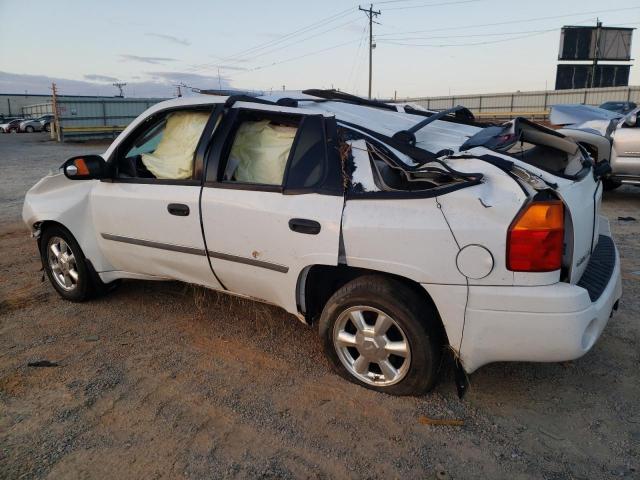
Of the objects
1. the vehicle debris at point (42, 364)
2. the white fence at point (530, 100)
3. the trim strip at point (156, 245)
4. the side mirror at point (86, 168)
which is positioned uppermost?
the white fence at point (530, 100)

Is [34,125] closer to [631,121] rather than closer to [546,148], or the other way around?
[631,121]

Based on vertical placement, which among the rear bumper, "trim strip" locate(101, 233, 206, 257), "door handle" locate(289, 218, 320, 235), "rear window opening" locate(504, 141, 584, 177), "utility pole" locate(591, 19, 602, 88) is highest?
"utility pole" locate(591, 19, 602, 88)

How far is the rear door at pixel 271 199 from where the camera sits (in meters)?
2.93

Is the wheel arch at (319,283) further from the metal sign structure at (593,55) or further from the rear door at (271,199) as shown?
the metal sign structure at (593,55)

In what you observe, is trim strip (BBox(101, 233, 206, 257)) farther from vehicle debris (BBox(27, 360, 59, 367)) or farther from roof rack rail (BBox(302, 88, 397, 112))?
roof rack rail (BBox(302, 88, 397, 112))

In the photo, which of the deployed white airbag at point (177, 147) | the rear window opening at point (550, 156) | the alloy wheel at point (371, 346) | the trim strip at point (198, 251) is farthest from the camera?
the deployed white airbag at point (177, 147)

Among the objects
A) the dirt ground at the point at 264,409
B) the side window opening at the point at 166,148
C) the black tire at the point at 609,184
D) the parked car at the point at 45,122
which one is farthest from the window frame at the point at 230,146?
the parked car at the point at 45,122

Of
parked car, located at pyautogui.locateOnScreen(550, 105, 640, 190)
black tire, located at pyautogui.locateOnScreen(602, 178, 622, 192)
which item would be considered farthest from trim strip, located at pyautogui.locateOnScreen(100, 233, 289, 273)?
black tire, located at pyautogui.locateOnScreen(602, 178, 622, 192)

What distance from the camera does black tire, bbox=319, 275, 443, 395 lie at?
273cm

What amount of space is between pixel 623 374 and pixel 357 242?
6.09 feet

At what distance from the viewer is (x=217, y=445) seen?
257 cm

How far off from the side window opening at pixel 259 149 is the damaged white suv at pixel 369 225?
0.04ft

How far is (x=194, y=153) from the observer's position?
351 centimetres

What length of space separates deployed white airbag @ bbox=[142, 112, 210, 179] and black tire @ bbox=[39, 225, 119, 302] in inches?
39.2
